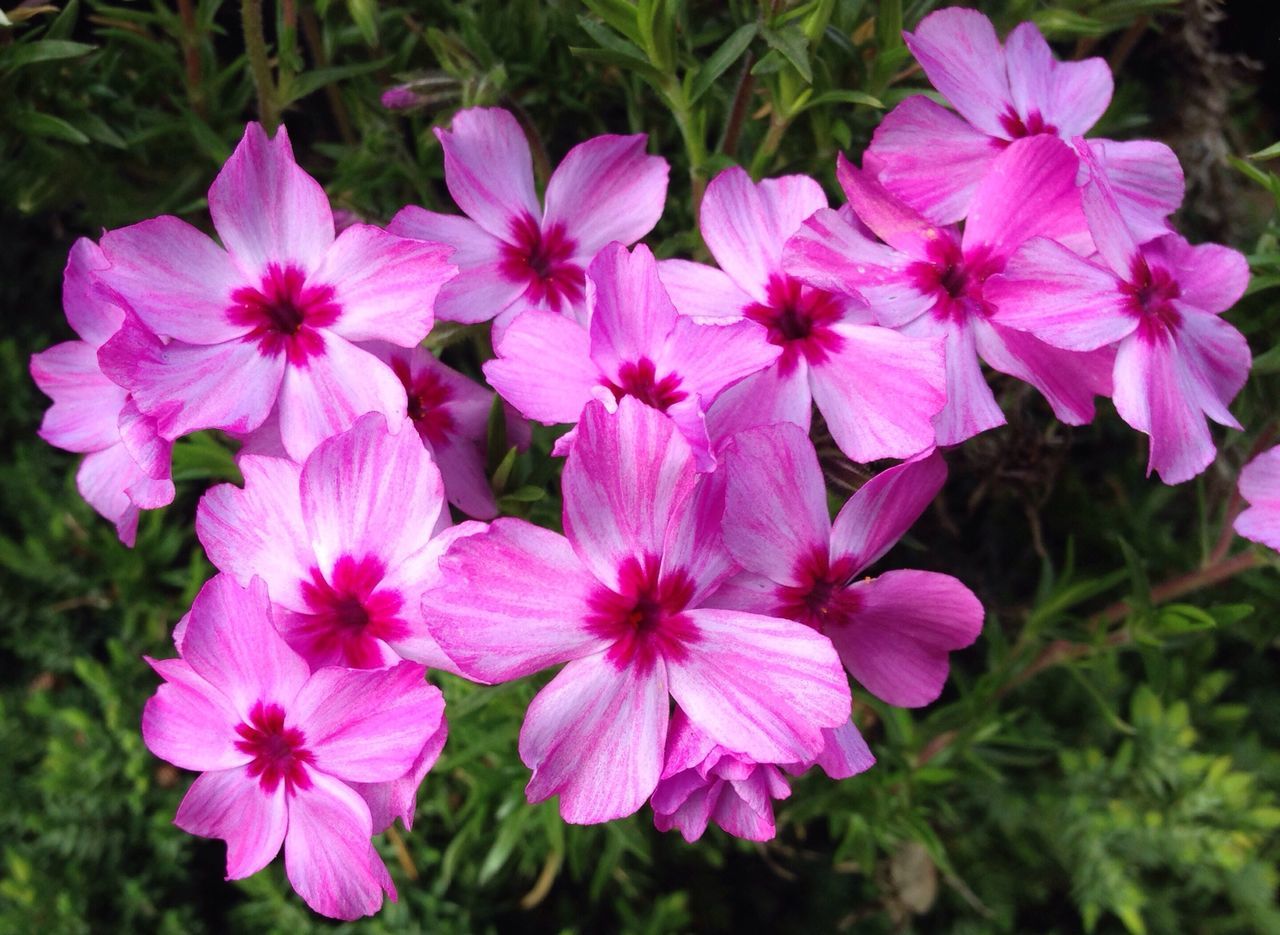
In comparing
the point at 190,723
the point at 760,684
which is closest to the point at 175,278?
the point at 190,723

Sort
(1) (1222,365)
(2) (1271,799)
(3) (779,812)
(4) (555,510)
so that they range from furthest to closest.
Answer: (2) (1271,799)
(3) (779,812)
(4) (555,510)
(1) (1222,365)

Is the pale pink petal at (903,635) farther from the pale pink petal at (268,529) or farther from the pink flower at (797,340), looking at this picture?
the pale pink petal at (268,529)

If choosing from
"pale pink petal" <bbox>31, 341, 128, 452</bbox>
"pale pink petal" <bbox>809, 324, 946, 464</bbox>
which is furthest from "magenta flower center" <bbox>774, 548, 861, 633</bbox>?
"pale pink petal" <bbox>31, 341, 128, 452</bbox>

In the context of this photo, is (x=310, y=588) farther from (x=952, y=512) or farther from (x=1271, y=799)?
(x=1271, y=799)

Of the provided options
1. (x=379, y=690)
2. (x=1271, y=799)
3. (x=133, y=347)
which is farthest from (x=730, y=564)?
(x=1271, y=799)

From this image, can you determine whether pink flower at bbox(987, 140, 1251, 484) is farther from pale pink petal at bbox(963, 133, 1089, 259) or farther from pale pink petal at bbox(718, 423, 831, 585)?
pale pink petal at bbox(718, 423, 831, 585)

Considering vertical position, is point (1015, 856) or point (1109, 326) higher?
point (1109, 326)
